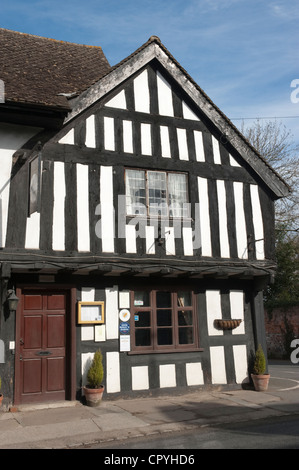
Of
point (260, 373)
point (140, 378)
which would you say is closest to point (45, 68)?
point (140, 378)

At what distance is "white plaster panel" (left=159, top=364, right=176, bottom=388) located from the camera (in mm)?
10047

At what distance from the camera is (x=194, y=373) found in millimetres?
10398

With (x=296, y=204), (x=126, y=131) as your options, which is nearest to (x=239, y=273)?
(x=126, y=131)

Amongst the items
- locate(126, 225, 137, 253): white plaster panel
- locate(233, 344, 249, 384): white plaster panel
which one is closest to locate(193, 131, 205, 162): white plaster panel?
locate(126, 225, 137, 253): white plaster panel

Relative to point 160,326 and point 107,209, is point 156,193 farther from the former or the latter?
point 160,326

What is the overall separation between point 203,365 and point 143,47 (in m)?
7.71

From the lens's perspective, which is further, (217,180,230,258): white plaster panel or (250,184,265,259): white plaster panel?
(250,184,265,259): white plaster panel

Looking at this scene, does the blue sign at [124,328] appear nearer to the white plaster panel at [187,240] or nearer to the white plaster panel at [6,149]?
the white plaster panel at [187,240]

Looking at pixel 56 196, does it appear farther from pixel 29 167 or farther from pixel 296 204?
pixel 296 204

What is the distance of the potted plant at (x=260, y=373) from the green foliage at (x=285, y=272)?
13.0 meters

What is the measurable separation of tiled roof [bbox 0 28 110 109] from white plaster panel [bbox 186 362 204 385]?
6364 mm

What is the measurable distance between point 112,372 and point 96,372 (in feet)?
2.04

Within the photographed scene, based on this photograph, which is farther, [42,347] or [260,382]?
[260,382]

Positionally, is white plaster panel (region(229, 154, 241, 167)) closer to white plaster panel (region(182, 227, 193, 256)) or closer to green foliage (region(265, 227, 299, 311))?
white plaster panel (region(182, 227, 193, 256))
